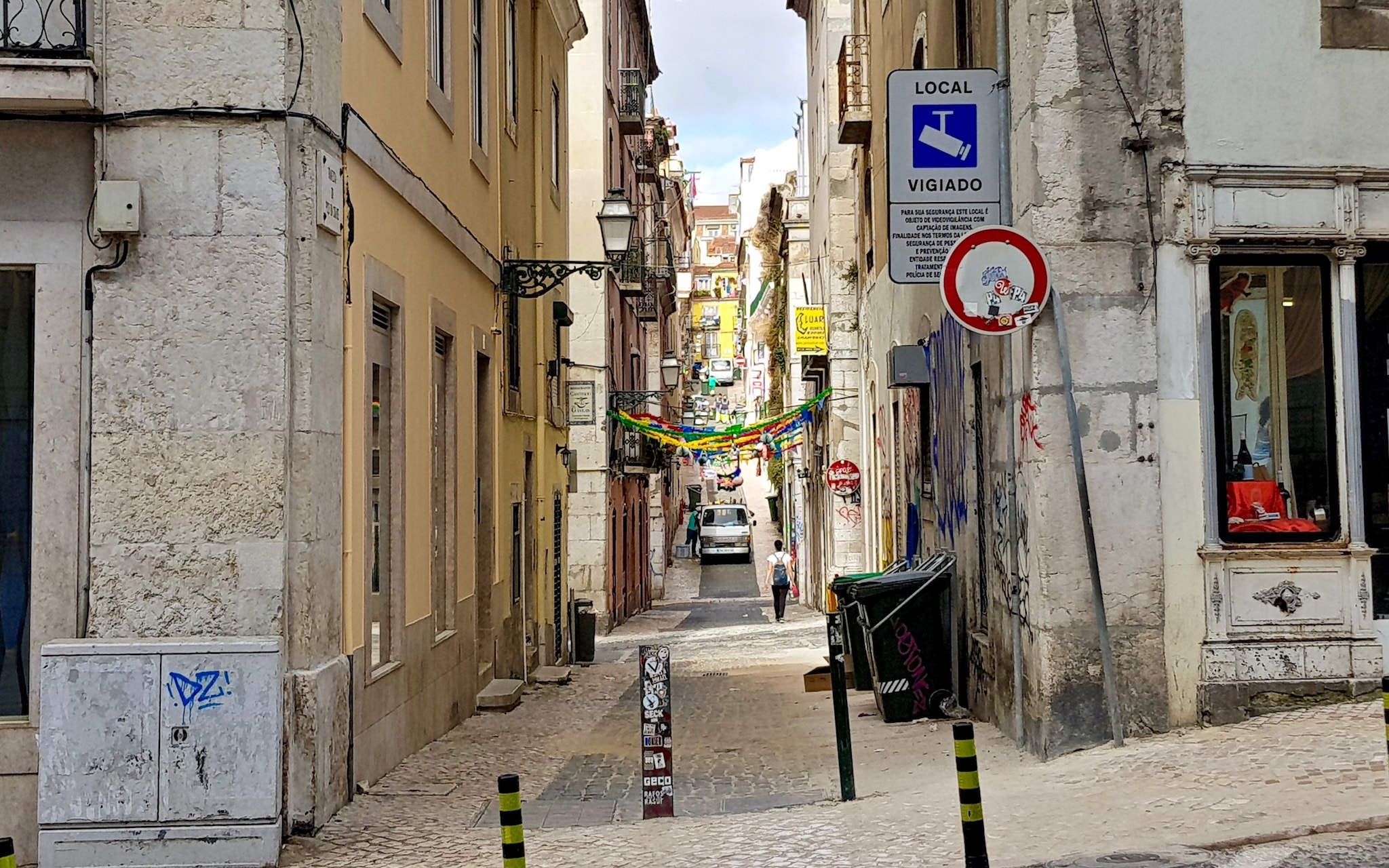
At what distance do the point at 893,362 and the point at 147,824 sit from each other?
9037 mm

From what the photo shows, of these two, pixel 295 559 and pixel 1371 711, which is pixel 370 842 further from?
pixel 1371 711

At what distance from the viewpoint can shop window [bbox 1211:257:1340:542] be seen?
955 cm

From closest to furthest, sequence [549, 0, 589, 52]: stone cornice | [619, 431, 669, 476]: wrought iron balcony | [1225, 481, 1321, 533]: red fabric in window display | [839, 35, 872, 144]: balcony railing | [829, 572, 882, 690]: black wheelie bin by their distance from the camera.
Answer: [1225, 481, 1321, 533]: red fabric in window display → [829, 572, 882, 690]: black wheelie bin → [549, 0, 589, 52]: stone cornice → [839, 35, 872, 144]: balcony railing → [619, 431, 669, 476]: wrought iron balcony

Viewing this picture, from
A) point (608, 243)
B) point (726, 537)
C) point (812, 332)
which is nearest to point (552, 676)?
point (608, 243)

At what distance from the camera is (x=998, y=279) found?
9.09 meters

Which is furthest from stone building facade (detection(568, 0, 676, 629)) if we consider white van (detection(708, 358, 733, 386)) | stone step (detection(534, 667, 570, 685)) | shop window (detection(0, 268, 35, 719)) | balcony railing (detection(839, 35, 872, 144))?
white van (detection(708, 358, 733, 386))

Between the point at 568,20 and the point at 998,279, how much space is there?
14.0 meters

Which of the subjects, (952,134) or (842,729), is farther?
(952,134)

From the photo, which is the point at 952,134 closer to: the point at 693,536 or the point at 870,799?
the point at 870,799

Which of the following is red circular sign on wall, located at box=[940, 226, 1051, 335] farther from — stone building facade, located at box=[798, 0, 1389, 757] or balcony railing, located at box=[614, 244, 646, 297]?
balcony railing, located at box=[614, 244, 646, 297]

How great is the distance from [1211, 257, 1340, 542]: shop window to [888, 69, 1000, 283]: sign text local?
170 cm

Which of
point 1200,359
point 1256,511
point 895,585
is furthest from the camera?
point 895,585

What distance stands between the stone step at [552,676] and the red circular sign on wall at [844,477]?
9.71 metres

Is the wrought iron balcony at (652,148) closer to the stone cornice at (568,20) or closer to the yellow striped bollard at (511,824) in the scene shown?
the stone cornice at (568,20)
